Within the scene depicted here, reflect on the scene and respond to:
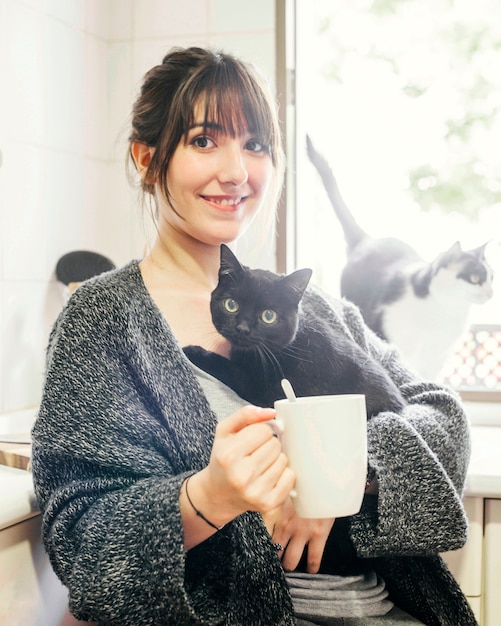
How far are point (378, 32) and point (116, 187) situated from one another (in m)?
0.85

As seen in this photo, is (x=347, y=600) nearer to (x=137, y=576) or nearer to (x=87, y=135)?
(x=137, y=576)

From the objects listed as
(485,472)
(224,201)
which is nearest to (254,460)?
(224,201)

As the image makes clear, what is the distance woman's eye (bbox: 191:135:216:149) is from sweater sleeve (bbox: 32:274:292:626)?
0.64 feet

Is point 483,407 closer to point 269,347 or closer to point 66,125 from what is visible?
point 269,347

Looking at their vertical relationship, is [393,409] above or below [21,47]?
below

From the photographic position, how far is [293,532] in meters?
0.86

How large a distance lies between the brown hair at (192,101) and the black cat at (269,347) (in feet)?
0.48

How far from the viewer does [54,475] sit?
2.72 ft

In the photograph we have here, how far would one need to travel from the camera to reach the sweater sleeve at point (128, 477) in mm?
750

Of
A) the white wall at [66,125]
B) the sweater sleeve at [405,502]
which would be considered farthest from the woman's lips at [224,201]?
the white wall at [66,125]

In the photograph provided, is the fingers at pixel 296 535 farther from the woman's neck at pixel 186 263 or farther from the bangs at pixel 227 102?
the bangs at pixel 227 102

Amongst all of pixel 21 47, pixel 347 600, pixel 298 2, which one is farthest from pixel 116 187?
pixel 347 600

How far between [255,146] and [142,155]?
5.5 inches

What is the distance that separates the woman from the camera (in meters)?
0.76
